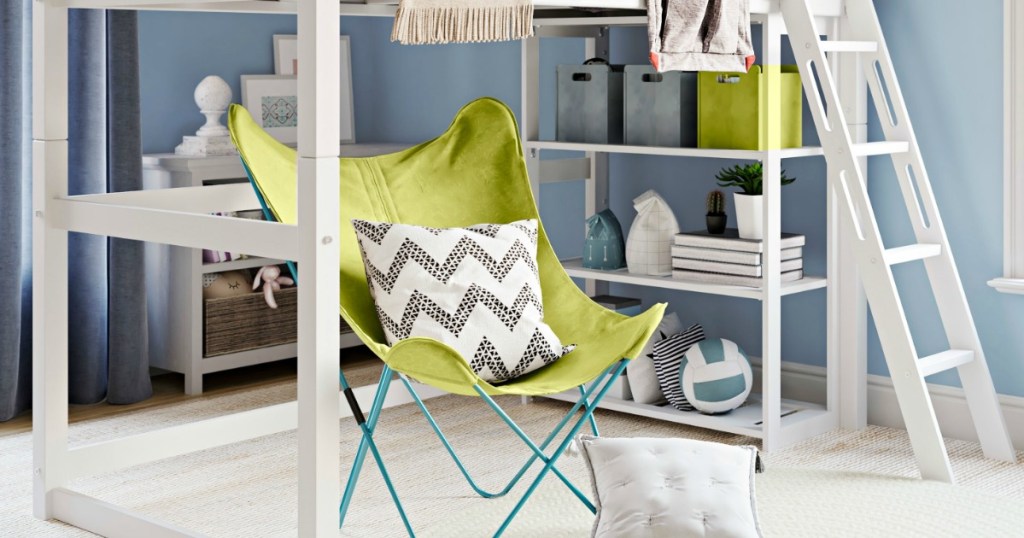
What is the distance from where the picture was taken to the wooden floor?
11.8ft

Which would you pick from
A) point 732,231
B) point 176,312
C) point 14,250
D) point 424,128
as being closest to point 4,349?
point 14,250

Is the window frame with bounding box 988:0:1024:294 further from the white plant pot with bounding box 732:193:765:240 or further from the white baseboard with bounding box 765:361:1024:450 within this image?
the white plant pot with bounding box 732:193:765:240

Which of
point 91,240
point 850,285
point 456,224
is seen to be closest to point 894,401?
point 850,285

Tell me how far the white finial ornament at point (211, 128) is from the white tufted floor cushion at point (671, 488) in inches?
75.4

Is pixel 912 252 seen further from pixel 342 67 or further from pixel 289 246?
pixel 342 67

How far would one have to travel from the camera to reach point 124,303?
12.2ft

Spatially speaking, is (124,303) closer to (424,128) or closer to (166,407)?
(166,407)

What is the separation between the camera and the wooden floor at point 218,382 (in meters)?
3.59

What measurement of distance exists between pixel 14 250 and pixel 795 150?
214 cm

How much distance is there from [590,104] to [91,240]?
1.50 m

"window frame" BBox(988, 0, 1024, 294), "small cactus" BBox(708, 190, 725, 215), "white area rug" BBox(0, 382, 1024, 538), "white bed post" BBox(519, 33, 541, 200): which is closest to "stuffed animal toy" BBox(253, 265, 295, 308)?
"white area rug" BBox(0, 382, 1024, 538)

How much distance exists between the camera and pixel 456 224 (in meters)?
2.89

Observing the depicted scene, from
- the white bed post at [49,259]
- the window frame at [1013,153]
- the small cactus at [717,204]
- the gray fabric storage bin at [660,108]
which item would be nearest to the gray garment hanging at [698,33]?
the gray fabric storage bin at [660,108]

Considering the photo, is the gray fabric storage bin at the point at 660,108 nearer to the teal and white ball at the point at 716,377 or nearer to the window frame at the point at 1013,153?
the teal and white ball at the point at 716,377
